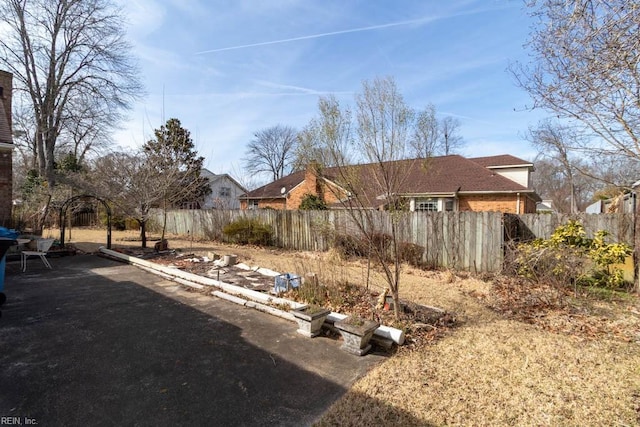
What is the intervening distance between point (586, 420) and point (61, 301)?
736 centimetres

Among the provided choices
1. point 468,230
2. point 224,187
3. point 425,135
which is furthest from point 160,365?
point 224,187

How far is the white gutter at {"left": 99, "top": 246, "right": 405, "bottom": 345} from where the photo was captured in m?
3.72

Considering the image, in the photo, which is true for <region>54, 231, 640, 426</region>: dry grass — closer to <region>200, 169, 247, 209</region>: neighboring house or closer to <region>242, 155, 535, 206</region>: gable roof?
<region>242, 155, 535, 206</region>: gable roof

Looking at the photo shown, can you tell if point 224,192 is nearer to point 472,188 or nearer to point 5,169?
point 5,169

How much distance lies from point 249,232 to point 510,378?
10.7m

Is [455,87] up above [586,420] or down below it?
above

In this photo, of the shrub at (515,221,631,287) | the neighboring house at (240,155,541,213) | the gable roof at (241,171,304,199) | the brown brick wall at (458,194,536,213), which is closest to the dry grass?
the shrub at (515,221,631,287)

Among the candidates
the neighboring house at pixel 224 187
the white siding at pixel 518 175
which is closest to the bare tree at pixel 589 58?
the white siding at pixel 518 175

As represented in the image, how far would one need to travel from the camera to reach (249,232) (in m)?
12.5

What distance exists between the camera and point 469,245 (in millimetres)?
7918

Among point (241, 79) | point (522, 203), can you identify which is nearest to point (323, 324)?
point (241, 79)

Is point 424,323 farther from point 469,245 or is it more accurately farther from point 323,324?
point 469,245

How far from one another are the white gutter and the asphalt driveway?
0.16 metres

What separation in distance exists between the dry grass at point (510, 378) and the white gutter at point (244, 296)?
288mm
